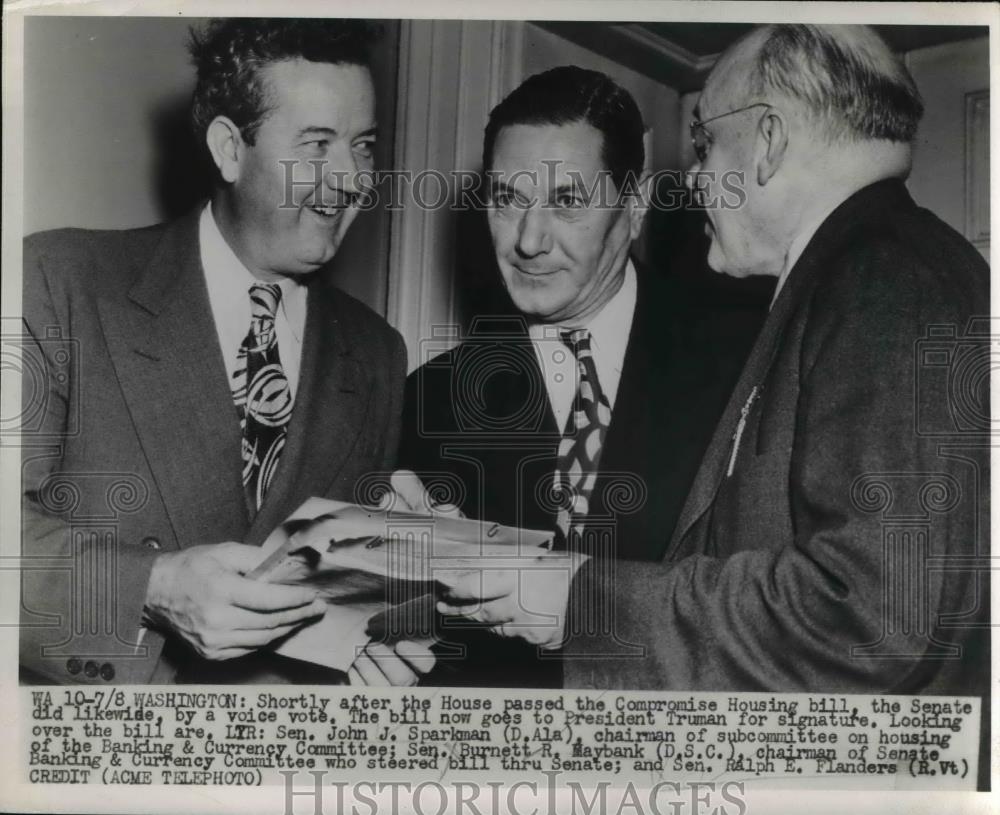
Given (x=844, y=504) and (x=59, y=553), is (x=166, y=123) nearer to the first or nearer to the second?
(x=59, y=553)

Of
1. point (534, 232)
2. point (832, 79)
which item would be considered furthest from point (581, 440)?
point (832, 79)

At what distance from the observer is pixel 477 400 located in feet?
8.52

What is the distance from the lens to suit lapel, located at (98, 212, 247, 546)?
8.34 feet

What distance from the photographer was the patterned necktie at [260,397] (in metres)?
2.56

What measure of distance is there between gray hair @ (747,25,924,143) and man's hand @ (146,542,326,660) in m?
1.56

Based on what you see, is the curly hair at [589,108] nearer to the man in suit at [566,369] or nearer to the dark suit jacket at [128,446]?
the man in suit at [566,369]

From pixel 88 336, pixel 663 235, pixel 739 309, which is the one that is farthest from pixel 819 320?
pixel 88 336

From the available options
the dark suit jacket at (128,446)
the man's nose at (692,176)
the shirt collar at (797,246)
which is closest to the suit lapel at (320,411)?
the dark suit jacket at (128,446)

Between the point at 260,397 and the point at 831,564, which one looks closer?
the point at 831,564

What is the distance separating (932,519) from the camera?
2.52 metres

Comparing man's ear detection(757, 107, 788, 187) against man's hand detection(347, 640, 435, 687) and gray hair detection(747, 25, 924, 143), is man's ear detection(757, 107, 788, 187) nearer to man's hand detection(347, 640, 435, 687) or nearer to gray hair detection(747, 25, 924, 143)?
gray hair detection(747, 25, 924, 143)

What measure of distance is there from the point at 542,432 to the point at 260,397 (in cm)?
65

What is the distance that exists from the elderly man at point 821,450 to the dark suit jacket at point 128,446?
0.50 metres

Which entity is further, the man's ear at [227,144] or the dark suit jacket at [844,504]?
the man's ear at [227,144]
